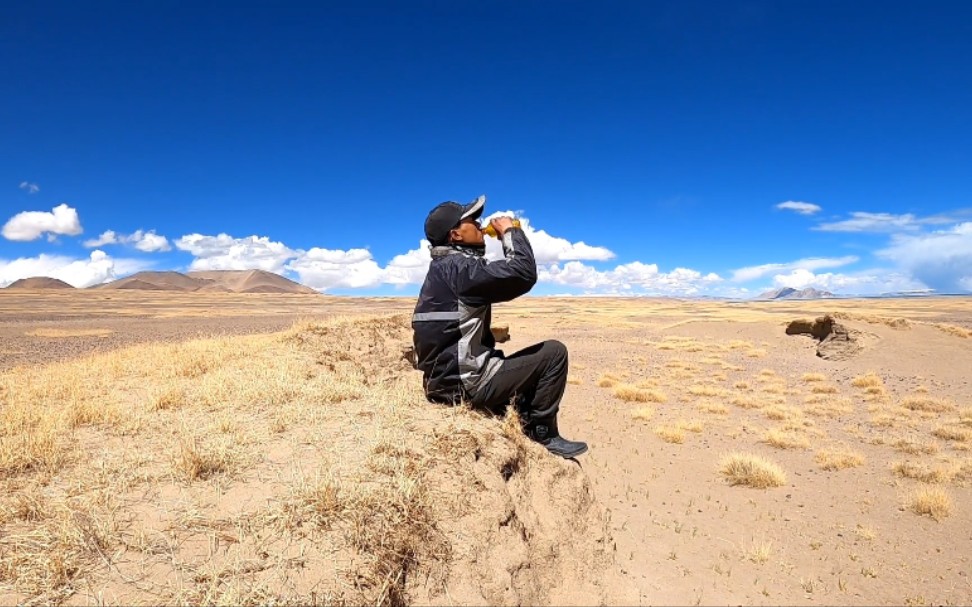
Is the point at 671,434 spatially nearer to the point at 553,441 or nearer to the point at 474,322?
the point at 553,441

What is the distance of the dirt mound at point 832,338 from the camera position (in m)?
22.9

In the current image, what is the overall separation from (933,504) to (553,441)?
612cm

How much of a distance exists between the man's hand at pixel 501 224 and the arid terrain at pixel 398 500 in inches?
68.6

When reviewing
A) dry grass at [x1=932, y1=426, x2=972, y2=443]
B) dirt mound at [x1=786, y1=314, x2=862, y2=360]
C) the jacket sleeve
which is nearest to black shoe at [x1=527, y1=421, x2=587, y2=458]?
the jacket sleeve

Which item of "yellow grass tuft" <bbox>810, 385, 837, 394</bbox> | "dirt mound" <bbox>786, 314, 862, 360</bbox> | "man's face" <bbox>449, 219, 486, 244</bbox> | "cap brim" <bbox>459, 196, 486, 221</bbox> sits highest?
"cap brim" <bbox>459, 196, 486, 221</bbox>

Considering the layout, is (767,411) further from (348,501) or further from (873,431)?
(348,501)

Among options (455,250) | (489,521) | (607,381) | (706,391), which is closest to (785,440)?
(706,391)

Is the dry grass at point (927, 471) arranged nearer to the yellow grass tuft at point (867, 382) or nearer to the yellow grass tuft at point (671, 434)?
the yellow grass tuft at point (671, 434)

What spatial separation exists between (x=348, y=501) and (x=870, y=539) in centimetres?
655

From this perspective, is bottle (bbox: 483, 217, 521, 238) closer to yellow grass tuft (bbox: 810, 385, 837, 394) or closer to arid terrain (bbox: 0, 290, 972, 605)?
arid terrain (bbox: 0, 290, 972, 605)

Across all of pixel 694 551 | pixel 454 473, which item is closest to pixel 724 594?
pixel 694 551

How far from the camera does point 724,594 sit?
4.37 m

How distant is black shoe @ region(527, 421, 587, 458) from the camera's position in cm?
467

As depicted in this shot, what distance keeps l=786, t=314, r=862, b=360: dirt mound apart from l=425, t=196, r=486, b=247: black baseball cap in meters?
25.1
